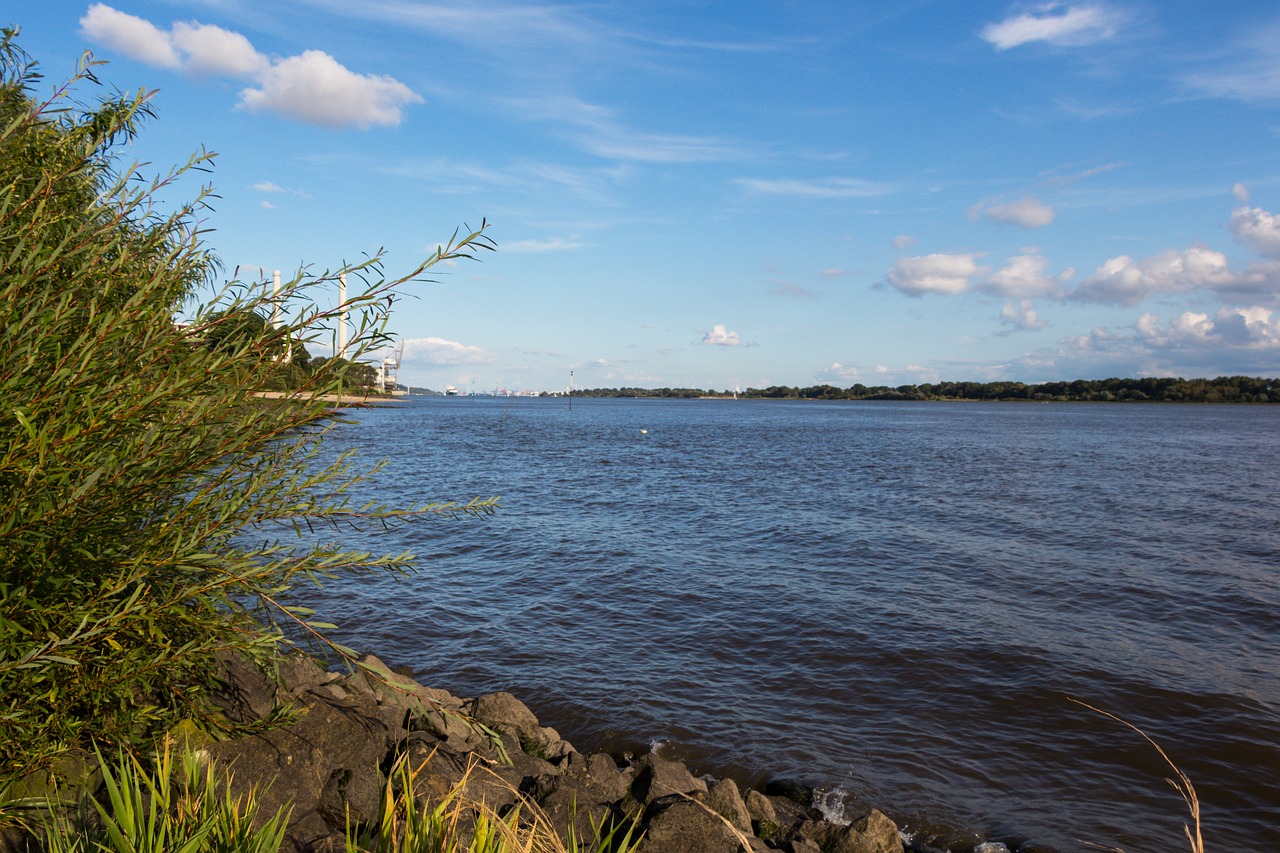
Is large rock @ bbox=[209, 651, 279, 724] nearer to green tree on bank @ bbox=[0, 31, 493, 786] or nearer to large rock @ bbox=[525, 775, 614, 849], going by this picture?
green tree on bank @ bbox=[0, 31, 493, 786]

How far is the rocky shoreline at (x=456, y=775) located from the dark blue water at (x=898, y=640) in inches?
57.9

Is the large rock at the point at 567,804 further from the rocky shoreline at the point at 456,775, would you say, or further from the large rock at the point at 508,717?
the large rock at the point at 508,717

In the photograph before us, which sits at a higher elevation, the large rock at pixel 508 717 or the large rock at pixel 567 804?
the large rock at pixel 567 804

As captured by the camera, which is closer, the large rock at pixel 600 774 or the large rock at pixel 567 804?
the large rock at pixel 567 804

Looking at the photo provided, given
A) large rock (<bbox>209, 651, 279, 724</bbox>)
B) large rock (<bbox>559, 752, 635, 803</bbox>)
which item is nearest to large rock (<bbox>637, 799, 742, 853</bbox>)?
large rock (<bbox>559, 752, 635, 803</bbox>)

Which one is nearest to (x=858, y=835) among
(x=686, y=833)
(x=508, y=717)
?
(x=686, y=833)

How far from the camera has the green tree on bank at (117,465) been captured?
13.0ft

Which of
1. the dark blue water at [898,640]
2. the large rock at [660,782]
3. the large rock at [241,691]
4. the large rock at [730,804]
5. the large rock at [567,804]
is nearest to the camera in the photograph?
the large rock at [241,691]

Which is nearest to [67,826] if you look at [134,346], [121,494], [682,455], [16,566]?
[16,566]

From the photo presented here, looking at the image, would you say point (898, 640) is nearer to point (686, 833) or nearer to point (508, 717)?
point (508, 717)

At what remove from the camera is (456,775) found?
6.89 metres

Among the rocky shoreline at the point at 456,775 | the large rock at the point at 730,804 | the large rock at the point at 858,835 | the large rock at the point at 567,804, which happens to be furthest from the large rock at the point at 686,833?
the large rock at the point at 858,835

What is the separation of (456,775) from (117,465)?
418 cm

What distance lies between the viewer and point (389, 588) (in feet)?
61.7
